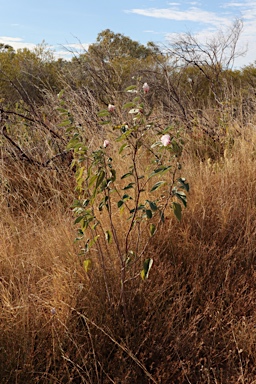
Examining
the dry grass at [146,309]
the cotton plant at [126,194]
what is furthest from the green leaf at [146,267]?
the dry grass at [146,309]

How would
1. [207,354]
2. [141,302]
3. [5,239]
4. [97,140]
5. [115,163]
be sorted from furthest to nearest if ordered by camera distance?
[97,140]
[115,163]
[5,239]
[141,302]
[207,354]

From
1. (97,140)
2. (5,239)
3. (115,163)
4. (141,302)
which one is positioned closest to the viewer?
(141,302)

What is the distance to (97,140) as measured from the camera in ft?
12.2

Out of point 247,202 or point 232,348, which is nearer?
point 232,348

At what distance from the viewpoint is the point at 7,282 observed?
227cm

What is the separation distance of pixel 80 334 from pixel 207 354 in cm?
56

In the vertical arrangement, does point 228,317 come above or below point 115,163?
below

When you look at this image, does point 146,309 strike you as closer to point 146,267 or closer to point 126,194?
point 146,267

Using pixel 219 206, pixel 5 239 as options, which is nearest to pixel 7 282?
pixel 5 239

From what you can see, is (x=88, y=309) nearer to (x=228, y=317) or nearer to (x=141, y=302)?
(x=141, y=302)

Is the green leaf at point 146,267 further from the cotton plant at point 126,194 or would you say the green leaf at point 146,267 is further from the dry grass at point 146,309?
the dry grass at point 146,309

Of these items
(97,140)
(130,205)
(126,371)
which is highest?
(97,140)

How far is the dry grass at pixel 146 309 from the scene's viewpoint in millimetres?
1861

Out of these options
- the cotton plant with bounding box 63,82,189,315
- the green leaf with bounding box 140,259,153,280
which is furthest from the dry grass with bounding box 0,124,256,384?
the green leaf with bounding box 140,259,153,280
